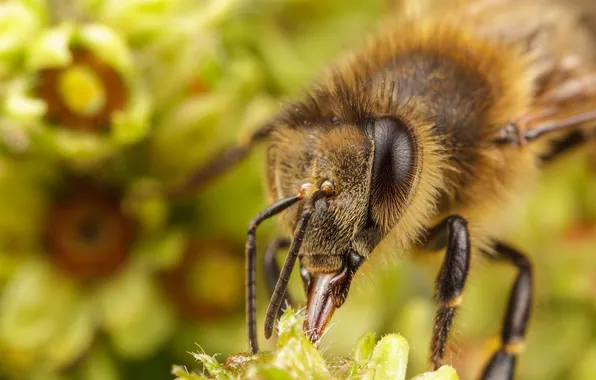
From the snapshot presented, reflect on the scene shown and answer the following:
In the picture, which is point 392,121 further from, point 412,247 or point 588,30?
point 588,30

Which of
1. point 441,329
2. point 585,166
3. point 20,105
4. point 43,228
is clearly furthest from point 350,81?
point 585,166

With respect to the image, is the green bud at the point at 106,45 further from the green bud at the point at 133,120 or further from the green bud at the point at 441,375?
the green bud at the point at 441,375

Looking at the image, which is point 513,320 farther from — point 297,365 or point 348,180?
point 297,365

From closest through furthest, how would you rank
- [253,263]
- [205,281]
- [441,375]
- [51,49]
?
[441,375] → [253,263] → [51,49] → [205,281]

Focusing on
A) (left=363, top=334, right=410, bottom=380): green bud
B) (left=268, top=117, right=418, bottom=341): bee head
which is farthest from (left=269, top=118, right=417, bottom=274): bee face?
(left=363, top=334, right=410, bottom=380): green bud

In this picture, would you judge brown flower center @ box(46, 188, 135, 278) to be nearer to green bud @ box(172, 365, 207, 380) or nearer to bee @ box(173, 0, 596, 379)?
bee @ box(173, 0, 596, 379)

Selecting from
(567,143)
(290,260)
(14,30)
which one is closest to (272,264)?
(290,260)
